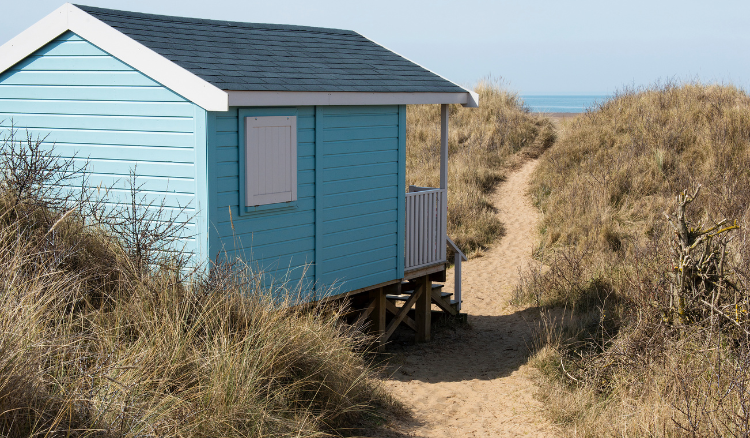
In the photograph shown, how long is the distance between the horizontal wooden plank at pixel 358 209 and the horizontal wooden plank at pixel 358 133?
2.70ft

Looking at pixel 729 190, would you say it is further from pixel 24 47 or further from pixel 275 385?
pixel 24 47

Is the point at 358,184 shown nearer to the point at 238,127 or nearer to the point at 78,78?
the point at 238,127

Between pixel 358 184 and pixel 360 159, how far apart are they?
31 cm

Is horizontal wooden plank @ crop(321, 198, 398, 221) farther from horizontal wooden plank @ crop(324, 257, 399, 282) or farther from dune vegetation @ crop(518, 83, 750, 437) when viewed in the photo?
dune vegetation @ crop(518, 83, 750, 437)

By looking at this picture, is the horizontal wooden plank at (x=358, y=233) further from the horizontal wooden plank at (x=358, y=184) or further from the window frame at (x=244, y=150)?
the window frame at (x=244, y=150)

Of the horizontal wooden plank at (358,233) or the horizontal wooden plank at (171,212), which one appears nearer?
the horizontal wooden plank at (171,212)

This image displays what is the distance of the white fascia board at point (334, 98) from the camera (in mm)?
6887

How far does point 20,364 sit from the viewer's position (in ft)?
13.0

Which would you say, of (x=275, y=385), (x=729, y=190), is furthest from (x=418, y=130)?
(x=275, y=385)

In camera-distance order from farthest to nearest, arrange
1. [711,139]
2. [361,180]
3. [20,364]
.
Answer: [711,139]
[361,180]
[20,364]

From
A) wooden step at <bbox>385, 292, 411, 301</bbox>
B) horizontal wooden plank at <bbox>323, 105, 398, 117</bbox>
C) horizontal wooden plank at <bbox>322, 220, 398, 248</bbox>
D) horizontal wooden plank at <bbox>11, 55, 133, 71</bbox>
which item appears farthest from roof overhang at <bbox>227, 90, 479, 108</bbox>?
wooden step at <bbox>385, 292, 411, 301</bbox>

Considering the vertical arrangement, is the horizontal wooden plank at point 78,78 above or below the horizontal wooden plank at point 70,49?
below

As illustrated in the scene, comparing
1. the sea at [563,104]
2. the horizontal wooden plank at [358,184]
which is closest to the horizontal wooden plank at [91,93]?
the horizontal wooden plank at [358,184]

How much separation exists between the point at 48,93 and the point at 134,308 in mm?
3609
